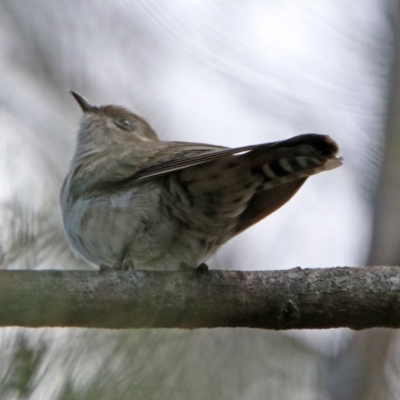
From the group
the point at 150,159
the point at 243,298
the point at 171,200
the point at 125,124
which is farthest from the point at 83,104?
the point at 243,298

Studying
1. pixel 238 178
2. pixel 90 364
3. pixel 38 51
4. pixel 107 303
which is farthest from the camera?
pixel 38 51

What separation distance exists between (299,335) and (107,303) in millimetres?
1756

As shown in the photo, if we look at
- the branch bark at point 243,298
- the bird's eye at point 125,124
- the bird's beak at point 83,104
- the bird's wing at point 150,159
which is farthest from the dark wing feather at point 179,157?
the bird's eye at point 125,124

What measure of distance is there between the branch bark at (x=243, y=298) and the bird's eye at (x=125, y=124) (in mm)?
2975

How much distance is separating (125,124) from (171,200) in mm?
2047

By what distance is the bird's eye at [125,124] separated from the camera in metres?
6.22

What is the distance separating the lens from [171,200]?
4.37 meters

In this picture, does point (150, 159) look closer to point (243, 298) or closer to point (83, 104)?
point (243, 298)

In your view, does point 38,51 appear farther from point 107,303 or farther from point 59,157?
point 107,303

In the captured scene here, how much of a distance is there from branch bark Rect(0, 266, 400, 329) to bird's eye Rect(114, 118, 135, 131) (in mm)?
2975

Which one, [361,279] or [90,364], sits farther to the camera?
[361,279]

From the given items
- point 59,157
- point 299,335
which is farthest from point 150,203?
point 299,335

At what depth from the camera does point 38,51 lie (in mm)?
4812

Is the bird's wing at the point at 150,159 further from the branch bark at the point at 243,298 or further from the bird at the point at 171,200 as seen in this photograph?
the branch bark at the point at 243,298
